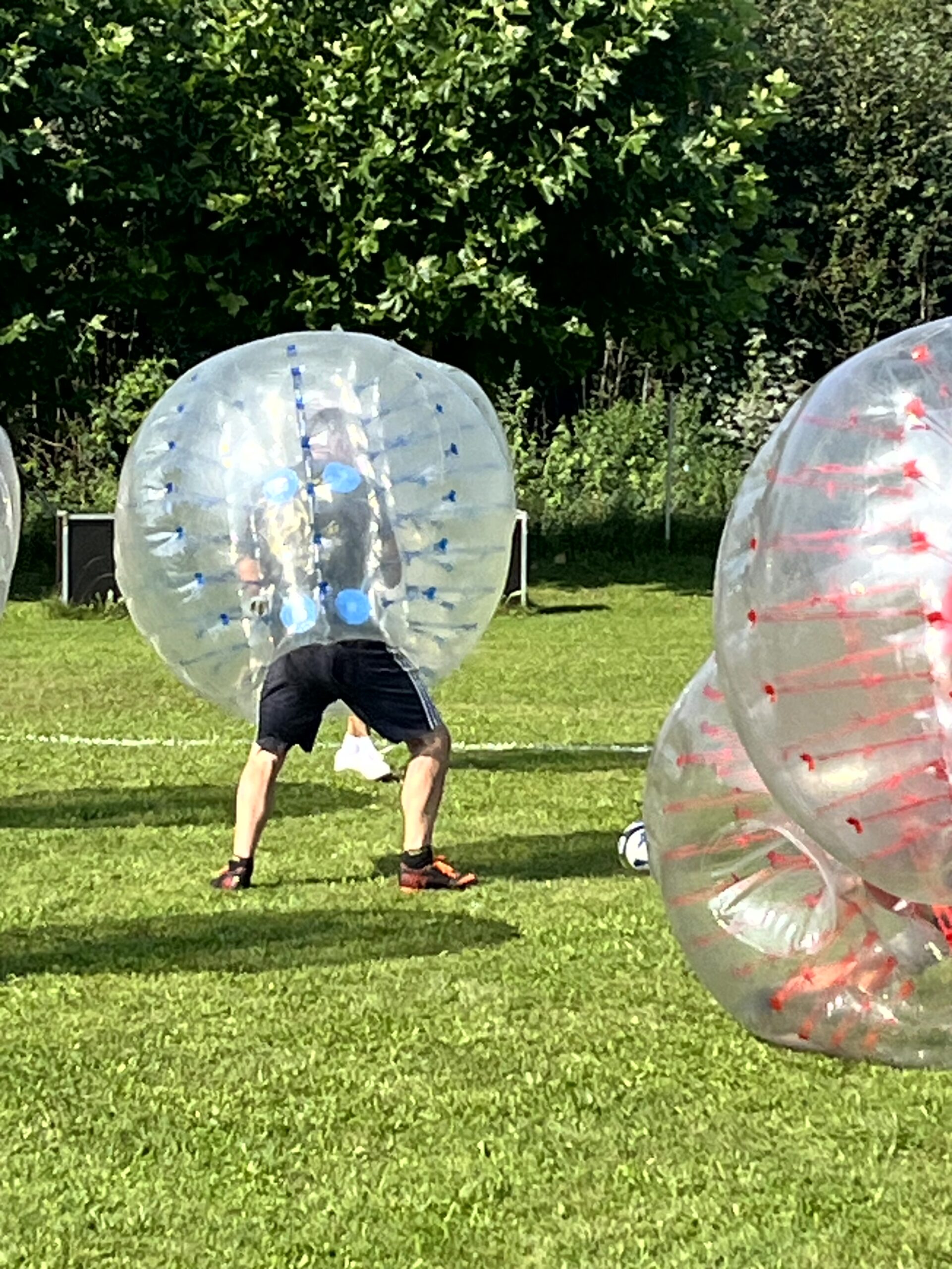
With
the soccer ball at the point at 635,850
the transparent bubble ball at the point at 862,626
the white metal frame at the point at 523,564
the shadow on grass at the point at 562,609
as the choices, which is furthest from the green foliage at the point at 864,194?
the transparent bubble ball at the point at 862,626

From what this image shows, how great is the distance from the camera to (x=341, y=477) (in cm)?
761

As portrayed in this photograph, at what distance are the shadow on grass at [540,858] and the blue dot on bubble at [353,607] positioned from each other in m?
1.13

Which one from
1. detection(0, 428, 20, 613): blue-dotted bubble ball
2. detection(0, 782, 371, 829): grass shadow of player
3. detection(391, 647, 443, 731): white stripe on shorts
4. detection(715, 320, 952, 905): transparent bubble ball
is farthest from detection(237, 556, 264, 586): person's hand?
detection(715, 320, 952, 905): transparent bubble ball

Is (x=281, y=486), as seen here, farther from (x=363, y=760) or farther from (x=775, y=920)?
(x=363, y=760)

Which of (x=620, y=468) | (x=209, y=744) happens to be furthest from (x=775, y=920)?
(x=620, y=468)

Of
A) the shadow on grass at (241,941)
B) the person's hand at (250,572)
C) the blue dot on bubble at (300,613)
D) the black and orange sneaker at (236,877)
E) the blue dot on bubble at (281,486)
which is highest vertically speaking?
the blue dot on bubble at (281,486)

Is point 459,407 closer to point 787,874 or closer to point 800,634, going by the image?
point 787,874

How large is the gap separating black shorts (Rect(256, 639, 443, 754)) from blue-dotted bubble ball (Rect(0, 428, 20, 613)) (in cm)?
94

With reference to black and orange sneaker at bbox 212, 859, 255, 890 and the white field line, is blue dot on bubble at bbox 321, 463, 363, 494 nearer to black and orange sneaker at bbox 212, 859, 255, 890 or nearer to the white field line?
black and orange sneaker at bbox 212, 859, 255, 890

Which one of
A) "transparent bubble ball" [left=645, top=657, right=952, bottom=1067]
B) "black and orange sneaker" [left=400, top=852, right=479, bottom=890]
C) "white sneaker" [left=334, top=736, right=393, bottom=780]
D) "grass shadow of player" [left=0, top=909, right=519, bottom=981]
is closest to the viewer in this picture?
"transparent bubble ball" [left=645, top=657, right=952, bottom=1067]

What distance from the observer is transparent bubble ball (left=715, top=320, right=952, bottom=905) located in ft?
14.7

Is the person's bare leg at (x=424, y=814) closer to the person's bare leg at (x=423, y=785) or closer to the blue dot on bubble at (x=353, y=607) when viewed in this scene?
the person's bare leg at (x=423, y=785)

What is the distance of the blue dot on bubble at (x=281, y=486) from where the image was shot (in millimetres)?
7598

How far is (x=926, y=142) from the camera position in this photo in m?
35.1
